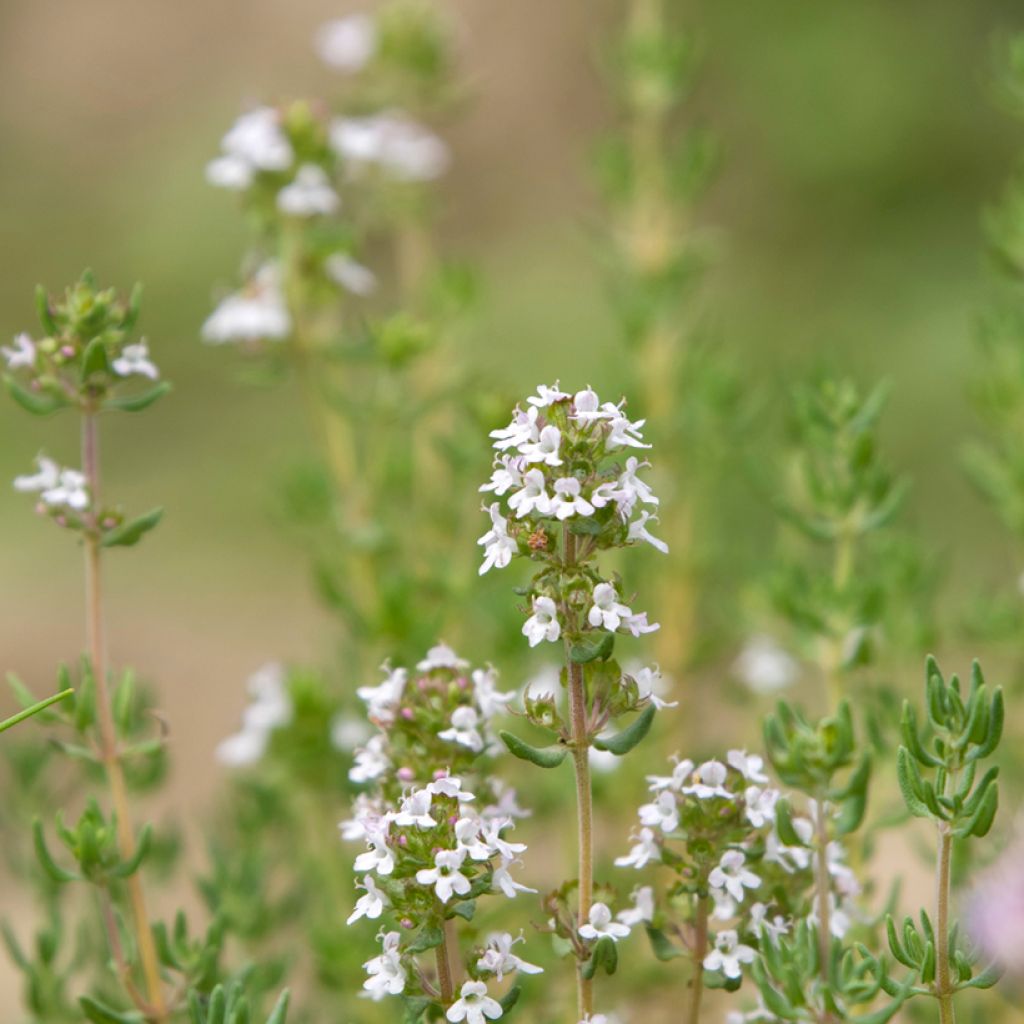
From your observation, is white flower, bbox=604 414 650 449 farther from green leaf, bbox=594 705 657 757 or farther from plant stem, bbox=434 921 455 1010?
plant stem, bbox=434 921 455 1010

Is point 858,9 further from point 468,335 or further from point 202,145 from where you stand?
point 468,335

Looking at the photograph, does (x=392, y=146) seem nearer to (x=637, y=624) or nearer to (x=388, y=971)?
(x=637, y=624)

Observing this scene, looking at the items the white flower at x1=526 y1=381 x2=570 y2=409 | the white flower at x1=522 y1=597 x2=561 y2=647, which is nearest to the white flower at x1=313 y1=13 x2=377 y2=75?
the white flower at x1=526 y1=381 x2=570 y2=409

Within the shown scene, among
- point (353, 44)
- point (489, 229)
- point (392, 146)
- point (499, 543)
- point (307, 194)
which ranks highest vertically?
point (489, 229)

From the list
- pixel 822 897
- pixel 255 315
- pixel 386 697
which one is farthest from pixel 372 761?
pixel 255 315

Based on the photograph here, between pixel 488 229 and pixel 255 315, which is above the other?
pixel 488 229
